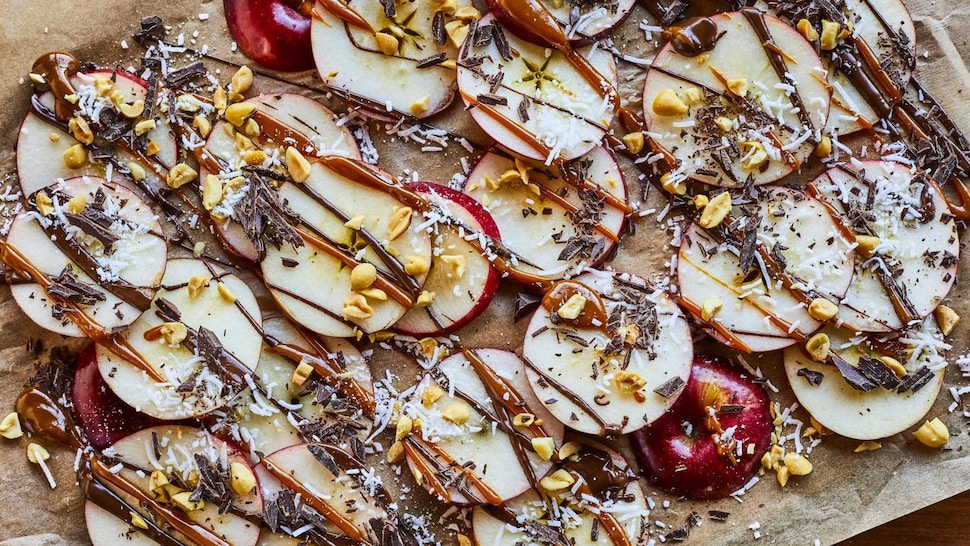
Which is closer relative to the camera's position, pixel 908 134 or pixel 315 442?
pixel 315 442

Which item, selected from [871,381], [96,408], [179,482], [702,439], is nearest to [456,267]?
[702,439]

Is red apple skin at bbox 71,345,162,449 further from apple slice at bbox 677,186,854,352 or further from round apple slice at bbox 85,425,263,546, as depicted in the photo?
apple slice at bbox 677,186,854,352

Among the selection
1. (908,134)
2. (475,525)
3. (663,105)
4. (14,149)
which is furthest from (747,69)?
(14,149)

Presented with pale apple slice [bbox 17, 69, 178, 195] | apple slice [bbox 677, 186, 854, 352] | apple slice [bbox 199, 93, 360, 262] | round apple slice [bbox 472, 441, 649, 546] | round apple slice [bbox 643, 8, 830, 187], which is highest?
pale apple slice [bbox 17, 69, 178, 195]

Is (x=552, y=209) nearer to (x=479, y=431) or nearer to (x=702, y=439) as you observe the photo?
(x=479, y=431)

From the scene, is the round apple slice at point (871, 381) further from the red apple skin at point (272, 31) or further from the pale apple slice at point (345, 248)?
the red apple skin at point (272, 31)

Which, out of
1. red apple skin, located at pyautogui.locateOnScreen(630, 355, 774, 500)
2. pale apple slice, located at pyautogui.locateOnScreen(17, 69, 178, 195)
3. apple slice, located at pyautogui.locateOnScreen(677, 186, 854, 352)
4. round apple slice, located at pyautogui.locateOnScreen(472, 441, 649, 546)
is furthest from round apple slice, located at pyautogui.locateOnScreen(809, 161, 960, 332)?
pale apple slice, located at pyautogui.locateOnScreen(17, 69, 178, 195)

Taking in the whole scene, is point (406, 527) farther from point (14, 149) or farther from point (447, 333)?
point (14, 149)
